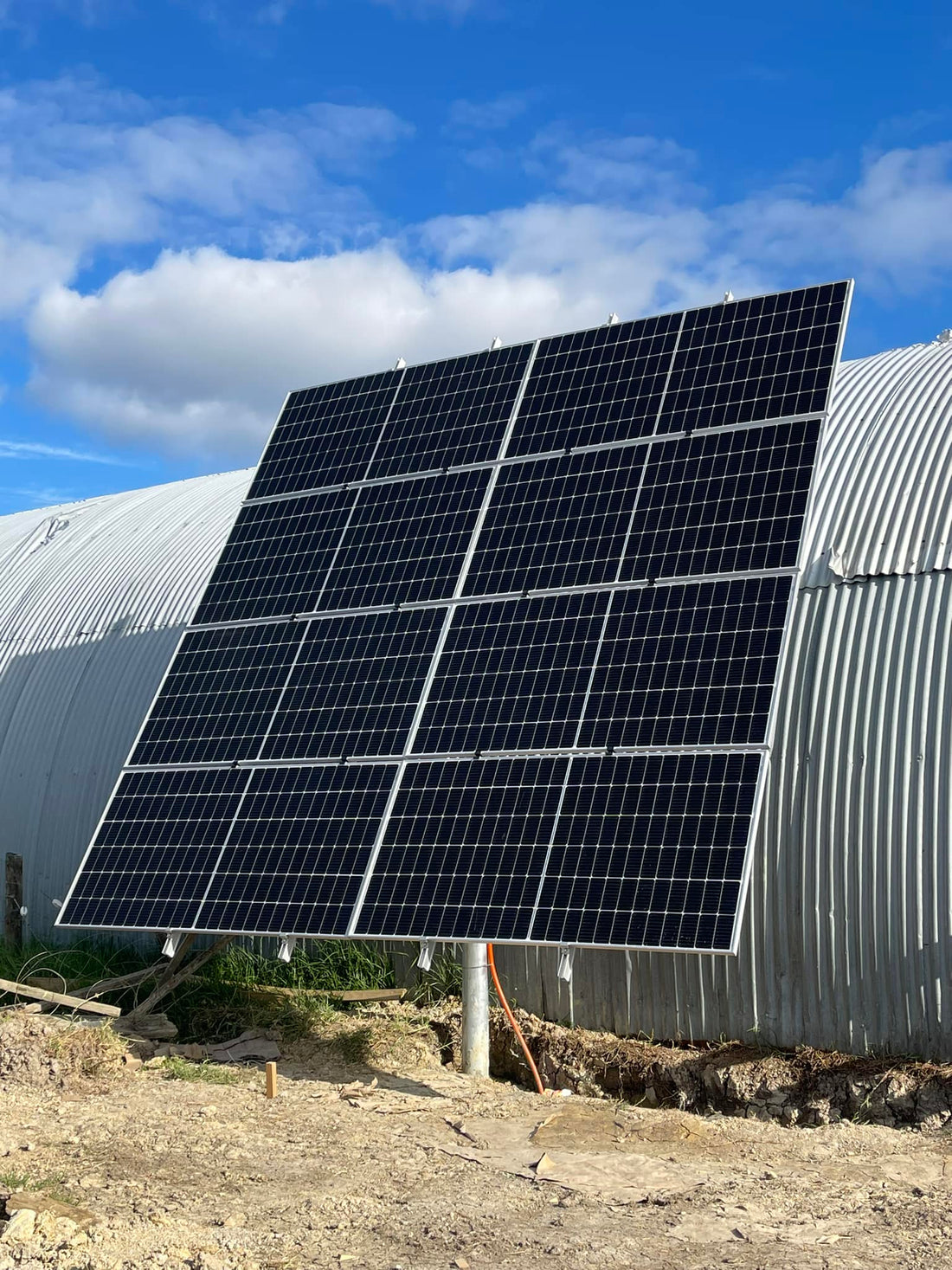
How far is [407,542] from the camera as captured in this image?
1680 centimetres

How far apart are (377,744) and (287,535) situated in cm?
424

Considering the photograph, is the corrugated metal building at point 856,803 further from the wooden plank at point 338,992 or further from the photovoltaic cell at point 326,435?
the photovoltaic cell at point 326,435

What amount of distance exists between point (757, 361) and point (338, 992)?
9695 millimetres

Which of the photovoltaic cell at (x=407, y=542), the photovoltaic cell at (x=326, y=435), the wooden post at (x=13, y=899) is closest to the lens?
the photovoltaic cell at (x=407, y=542)

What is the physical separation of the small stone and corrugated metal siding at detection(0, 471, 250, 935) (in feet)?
42.8

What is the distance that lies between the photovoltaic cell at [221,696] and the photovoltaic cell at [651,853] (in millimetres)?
4742

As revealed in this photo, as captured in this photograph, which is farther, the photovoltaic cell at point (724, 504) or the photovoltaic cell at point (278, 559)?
the photovoltaic cell at point (278, 559)

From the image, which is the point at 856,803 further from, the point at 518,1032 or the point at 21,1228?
the point at 21,1228

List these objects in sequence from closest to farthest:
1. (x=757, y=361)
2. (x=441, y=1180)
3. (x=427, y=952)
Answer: (x=441, y=1180), (x=427, y=952), (x=757, y=361)

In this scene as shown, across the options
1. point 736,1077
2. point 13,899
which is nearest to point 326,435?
point 736,1077

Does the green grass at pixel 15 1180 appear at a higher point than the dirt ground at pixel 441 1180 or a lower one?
lower

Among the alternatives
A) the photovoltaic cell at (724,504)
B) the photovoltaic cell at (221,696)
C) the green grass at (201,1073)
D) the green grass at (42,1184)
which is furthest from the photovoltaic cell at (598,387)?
the green grass at (42,1184)

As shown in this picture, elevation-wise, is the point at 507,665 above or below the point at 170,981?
above

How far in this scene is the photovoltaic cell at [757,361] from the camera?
49.1 feet
